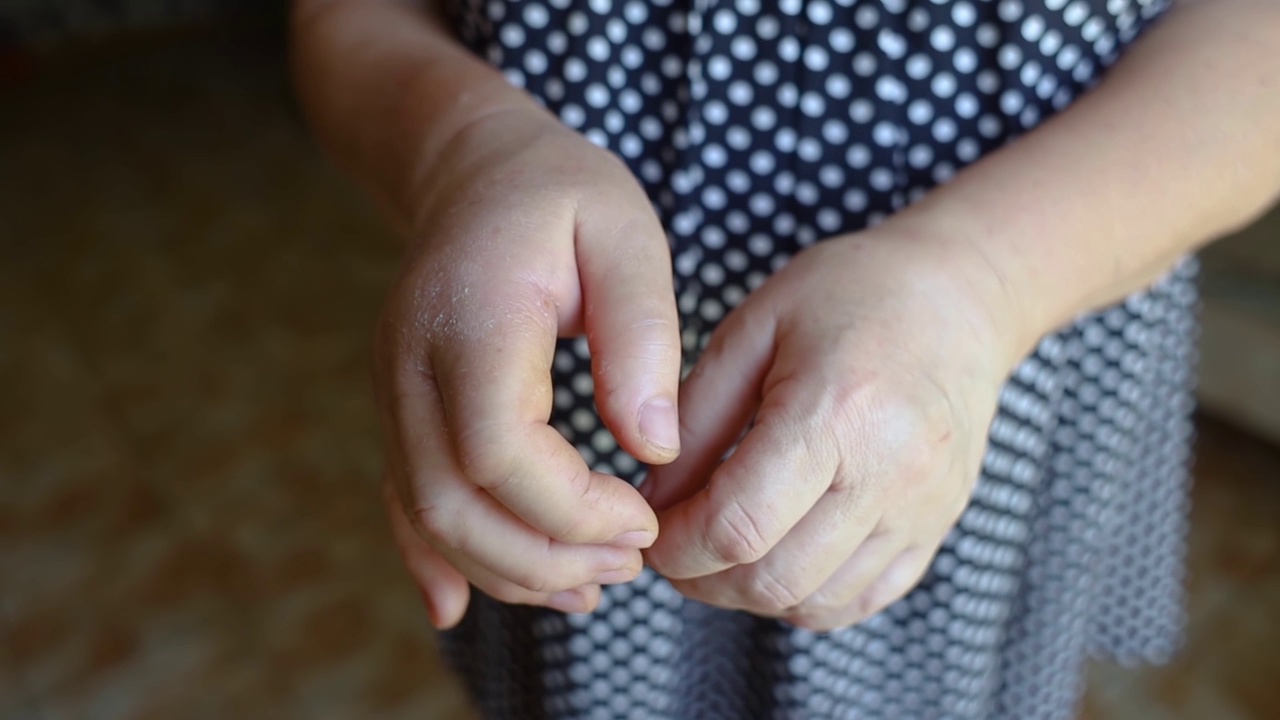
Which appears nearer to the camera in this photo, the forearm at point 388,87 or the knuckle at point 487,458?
the knuckle at point 487,458

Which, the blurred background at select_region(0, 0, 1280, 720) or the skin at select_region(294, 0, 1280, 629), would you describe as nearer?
the skin at select_region(294, 0, 1280, 629)

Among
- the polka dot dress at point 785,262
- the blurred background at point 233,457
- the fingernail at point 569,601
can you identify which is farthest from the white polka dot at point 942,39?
the blurred background at point 233,457

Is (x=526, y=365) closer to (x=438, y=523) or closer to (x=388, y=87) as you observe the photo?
(x=438, y=523)

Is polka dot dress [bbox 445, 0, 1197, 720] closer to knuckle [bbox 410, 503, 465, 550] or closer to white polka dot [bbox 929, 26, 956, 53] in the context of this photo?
white polka dot [bbox 929, 26, 956, 53]

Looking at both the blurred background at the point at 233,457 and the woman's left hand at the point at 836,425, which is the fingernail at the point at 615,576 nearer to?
the woman's left hand at the point at 836,425

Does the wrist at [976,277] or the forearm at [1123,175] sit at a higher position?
the forearm at [1123,175]

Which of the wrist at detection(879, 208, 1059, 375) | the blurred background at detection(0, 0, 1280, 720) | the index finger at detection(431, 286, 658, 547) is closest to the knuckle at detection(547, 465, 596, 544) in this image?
the index finger at detection(431, 286, 658, 547)

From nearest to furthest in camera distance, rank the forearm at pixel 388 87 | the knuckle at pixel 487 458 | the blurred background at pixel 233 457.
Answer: the knuckle at pixel 487 458, the forearm at pixel 388 87, the blurred background at pixel 233 457

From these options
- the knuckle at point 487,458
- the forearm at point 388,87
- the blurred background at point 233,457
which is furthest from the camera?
the blurred background at point 233,457

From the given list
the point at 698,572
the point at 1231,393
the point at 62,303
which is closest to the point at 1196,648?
the point at 1231,393
